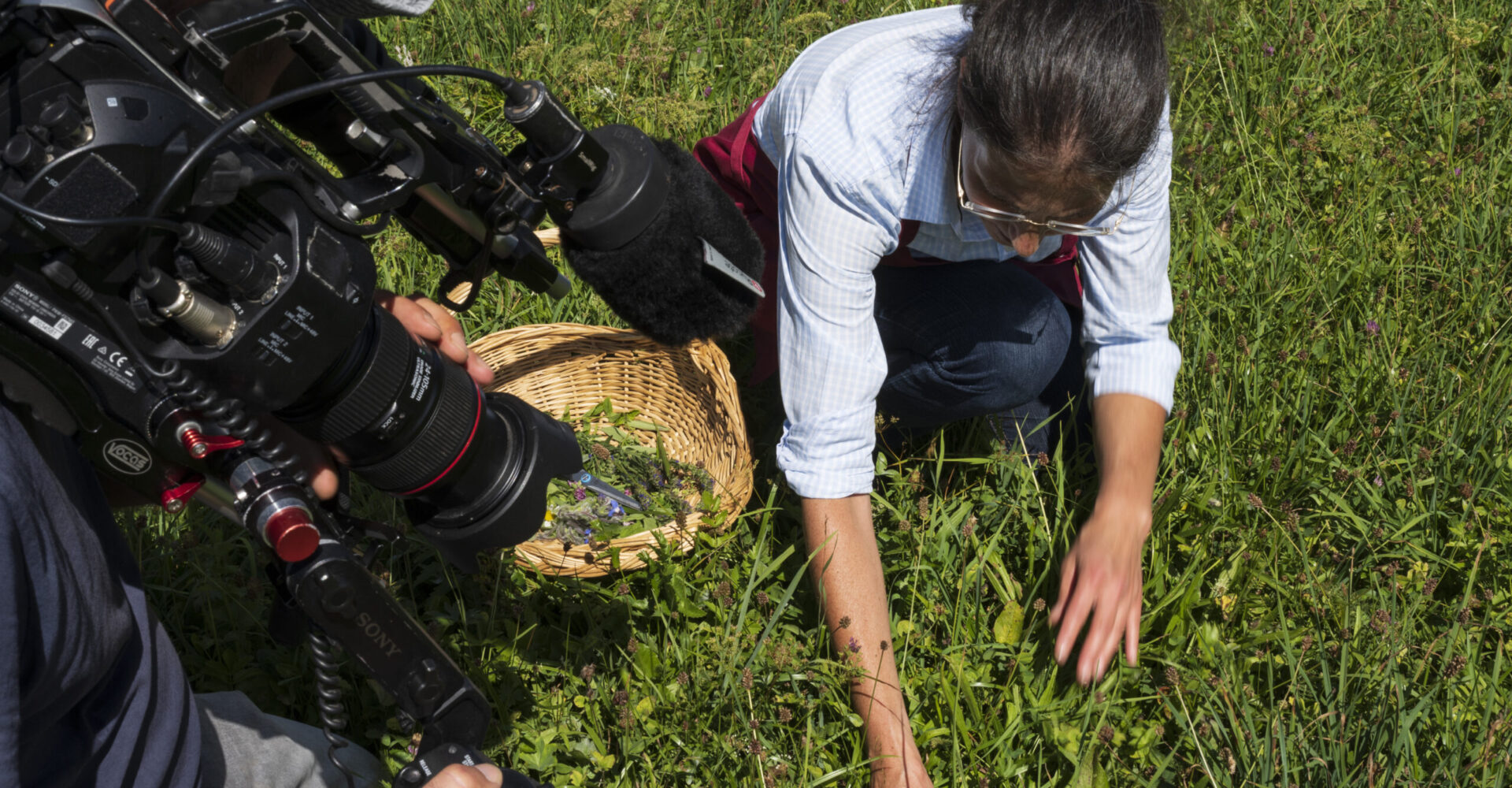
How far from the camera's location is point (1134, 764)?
1993mm

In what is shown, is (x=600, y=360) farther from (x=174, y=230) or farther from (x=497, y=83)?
(x=174, y=230)

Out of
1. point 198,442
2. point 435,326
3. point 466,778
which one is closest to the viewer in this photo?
point 198,442

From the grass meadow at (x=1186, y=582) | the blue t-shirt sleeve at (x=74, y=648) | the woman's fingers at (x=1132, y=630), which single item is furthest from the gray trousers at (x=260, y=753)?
the woman's fingers at (x=1132, y=630)

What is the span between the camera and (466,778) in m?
1.28

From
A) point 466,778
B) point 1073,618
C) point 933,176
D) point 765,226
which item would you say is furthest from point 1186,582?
point 466,778

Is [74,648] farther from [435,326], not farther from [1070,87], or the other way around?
[1070,87]

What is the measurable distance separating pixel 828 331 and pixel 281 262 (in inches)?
43.8

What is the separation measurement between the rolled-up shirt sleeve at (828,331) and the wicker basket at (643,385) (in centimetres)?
47

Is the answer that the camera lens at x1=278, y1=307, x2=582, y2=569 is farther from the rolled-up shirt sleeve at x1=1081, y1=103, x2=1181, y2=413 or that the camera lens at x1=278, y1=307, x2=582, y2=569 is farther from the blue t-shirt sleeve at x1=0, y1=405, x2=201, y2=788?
the rolled-up shirt sleeve at x1=1081, y1=103, x2=1181, y2=413

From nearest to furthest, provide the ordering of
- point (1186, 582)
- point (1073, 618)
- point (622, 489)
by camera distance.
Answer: point (1073, 618), point (1186, 582), point (622, 489)

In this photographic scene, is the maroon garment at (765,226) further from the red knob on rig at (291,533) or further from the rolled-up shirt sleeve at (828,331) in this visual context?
the red knob on rig at (291,533)

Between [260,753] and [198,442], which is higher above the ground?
[198,442]

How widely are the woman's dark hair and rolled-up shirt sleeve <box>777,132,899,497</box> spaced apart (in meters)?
0.30

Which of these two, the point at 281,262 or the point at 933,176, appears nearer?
the point at 281,262
